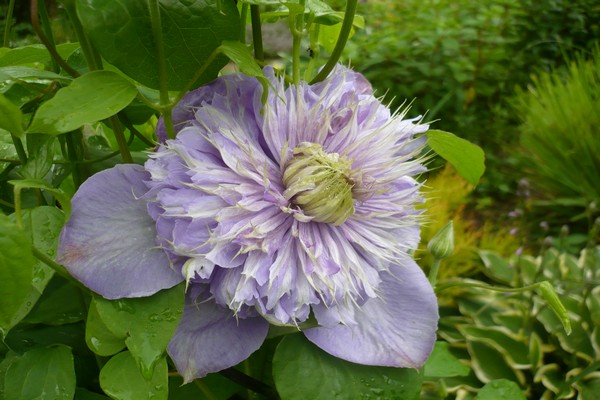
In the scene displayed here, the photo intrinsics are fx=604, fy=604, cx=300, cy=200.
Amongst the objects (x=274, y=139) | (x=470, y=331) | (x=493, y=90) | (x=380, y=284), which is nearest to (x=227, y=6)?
(x=274, y=139)

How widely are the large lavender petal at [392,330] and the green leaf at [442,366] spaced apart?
17 centimetres

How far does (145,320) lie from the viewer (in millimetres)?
290

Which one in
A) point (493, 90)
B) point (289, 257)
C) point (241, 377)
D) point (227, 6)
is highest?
point (227, 6)

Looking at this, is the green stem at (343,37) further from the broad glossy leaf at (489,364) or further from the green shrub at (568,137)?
the green shrub at (568,137)

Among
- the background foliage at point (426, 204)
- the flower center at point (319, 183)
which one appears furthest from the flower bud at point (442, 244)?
the flower center at point (319, 183)

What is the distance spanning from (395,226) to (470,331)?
2.70 feet

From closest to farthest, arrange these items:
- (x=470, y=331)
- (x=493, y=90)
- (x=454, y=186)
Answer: (x=470, y=331) → (x=454, y=186) → (x=493, y=90)

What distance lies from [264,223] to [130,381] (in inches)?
4.1

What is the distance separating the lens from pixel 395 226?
1.10ft

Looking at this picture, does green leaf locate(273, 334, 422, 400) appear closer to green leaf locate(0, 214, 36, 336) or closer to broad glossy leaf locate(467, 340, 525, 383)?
green leaf locate(0, 214, 36, 336)

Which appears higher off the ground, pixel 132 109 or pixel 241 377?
A: pixel 132 109

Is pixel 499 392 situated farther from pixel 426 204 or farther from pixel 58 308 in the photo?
pixel 58 308

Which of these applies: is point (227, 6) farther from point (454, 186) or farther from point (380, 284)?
point (454, 186)

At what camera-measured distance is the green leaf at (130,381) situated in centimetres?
29
